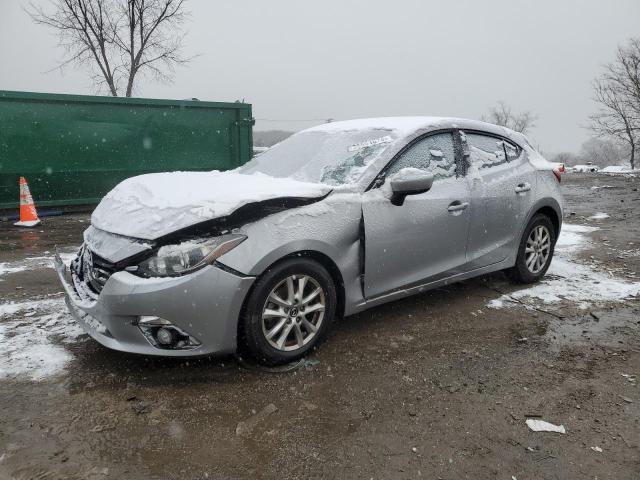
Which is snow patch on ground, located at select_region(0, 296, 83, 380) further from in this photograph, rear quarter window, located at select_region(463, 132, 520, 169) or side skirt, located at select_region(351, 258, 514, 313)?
rear quarter window, located at select_region(463, 132, 520, 169)

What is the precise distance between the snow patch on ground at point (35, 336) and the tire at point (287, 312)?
1.19 meters

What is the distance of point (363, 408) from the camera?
8.30ft

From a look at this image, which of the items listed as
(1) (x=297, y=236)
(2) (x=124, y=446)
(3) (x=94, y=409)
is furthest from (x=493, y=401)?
(3) (x=94, y=409)

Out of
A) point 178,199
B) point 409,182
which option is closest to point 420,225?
point 409,182

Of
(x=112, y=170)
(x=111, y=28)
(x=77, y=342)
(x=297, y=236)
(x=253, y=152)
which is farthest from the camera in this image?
(x=111, y=28)

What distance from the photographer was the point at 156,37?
2459 cm

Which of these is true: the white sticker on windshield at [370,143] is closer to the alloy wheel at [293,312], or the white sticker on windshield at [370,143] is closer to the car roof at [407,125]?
the car roof at [407,125]

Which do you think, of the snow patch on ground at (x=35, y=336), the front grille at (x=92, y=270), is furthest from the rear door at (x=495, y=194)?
the snow patch on ground at (x=35, y=336)

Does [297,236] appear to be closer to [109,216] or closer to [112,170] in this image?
[109,216]

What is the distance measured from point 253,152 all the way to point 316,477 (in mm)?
9577

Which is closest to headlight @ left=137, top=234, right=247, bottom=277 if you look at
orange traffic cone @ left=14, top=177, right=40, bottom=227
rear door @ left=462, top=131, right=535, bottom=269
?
rear door @ left=462, top=131, right=535, bottom=269

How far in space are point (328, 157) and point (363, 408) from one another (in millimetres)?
1849

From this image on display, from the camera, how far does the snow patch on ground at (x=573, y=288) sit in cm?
420

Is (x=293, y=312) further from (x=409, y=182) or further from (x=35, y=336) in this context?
(x=35, y=336)
